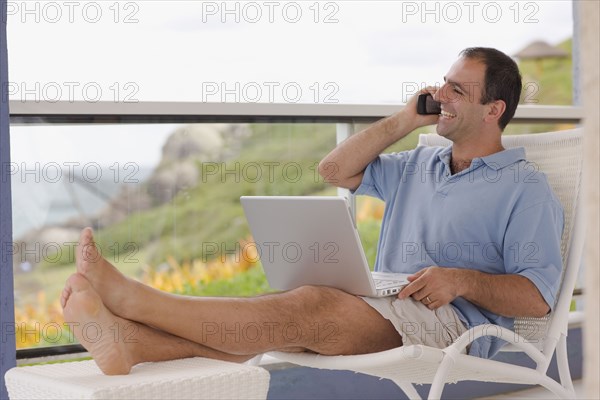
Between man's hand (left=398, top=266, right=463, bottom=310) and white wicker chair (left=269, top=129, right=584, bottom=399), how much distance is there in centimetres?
15

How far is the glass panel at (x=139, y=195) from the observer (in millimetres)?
2990

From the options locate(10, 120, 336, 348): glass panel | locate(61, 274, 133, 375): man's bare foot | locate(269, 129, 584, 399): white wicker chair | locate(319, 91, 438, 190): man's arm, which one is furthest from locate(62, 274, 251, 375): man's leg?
locate(319, 91, 438, 190): man's arm

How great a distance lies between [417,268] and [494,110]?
1.84 feet

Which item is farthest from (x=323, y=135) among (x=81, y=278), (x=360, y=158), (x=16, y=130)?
(x=81, y=278)

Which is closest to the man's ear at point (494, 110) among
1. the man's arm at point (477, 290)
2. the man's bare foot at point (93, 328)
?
the man's arm at point (477, 290)

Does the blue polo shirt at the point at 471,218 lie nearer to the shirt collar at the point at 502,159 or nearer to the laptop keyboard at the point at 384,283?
the shirt collar at the point at 502,159

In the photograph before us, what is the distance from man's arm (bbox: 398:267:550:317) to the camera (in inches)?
101

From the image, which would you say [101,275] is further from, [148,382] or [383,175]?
[383,175]

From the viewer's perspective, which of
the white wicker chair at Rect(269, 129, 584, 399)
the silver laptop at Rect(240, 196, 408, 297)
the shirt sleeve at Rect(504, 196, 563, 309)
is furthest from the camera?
the shirt sleeve at Rect(504, 196, 563, 309)

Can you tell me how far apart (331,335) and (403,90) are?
248 inches

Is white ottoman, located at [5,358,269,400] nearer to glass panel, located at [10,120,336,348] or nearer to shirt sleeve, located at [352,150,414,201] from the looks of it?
glass panel, located at [10,120,336,348]

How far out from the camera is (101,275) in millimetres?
2107

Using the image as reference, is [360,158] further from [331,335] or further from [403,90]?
[403,90]

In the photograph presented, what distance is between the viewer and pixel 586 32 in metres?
0.70
